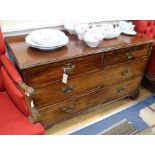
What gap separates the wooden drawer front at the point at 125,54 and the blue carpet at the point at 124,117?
0.57 meters

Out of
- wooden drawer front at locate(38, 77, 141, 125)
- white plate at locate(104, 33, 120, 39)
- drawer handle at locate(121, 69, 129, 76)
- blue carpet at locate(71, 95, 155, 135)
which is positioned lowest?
blue carpet at locate(71, 95, 155, 135)

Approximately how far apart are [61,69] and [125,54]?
1.99 feet

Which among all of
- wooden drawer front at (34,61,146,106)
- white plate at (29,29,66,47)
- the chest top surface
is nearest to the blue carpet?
wooden drawer front at (34,61,146,106)

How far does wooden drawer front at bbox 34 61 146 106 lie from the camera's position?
1.27 m

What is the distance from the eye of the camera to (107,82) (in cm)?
159

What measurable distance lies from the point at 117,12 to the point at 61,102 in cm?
104

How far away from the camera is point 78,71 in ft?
4.32

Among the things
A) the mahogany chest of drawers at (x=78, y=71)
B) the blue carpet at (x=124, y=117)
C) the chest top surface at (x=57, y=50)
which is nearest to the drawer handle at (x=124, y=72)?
the mahogany chest of drawers at (x=78, y=71)

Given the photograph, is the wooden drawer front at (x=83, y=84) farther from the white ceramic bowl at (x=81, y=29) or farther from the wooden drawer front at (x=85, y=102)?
the white ceramic bowl at (x=81, y=29)

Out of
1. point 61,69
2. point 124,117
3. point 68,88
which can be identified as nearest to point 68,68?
point 61,69

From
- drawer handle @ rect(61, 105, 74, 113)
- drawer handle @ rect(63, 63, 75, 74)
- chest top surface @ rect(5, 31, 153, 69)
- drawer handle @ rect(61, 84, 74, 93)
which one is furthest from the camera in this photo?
drawer handle @ rect(61, 105, 74, 113)

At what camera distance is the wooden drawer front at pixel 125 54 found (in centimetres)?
143

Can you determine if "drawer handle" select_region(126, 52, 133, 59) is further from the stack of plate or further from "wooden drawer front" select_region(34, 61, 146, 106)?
the stack of plate
